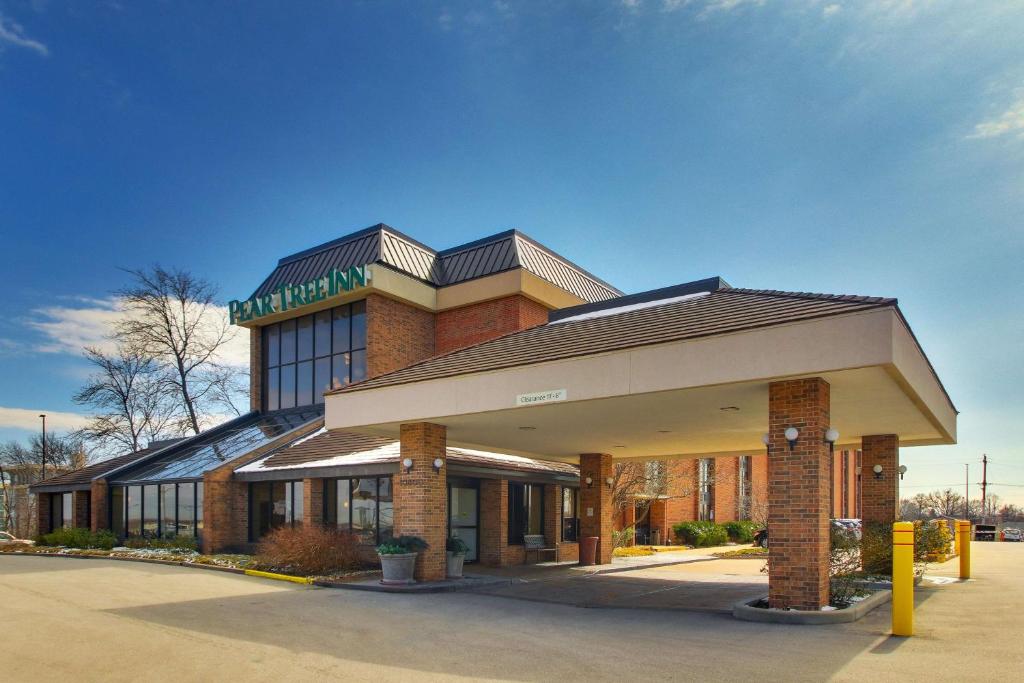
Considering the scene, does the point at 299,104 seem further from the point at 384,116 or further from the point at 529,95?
the point at 529,95

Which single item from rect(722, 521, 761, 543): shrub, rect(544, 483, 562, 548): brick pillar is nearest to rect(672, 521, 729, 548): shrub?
rect(722, 521, 761, 543): shrub

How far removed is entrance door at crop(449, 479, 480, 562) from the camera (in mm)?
21125

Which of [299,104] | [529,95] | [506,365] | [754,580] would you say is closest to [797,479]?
[506,365]

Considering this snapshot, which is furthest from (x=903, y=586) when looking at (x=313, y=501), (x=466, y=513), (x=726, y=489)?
(x=726, y=489)

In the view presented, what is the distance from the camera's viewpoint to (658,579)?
61.0ft

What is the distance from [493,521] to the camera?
21.7m

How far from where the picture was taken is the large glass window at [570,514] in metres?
25.8

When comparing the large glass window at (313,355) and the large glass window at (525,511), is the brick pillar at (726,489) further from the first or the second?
the large glass window at (313,355)

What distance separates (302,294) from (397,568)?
49.6 ft

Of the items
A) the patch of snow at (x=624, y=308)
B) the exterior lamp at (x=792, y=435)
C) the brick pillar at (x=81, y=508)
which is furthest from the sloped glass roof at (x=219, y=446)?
the exterior lamp at (x=792, y=435)

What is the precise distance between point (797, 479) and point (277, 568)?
12.4 meters

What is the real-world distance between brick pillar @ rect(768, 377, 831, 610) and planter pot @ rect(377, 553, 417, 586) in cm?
728

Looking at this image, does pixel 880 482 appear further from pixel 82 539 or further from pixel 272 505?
pixel 82 539

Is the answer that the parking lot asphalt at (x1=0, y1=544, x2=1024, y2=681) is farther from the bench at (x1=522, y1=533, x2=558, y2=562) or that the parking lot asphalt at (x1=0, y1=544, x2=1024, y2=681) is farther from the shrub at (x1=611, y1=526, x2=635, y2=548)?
the shrub at (x1=611, y1=526, x2=635, y2=548)
